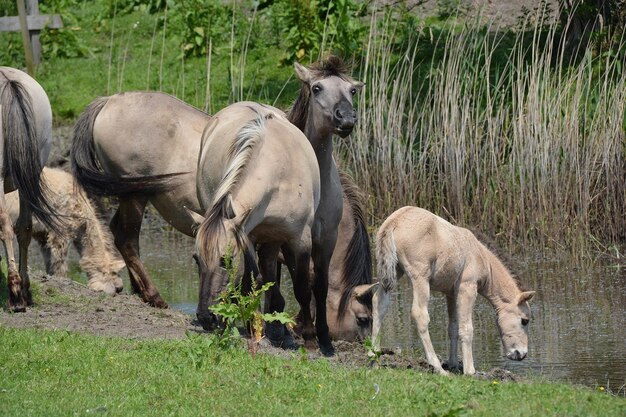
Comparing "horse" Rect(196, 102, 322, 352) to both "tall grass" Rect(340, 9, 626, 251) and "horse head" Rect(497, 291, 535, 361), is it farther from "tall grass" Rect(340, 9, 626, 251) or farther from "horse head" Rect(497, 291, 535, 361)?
"tall grass" Rect(340, 9, 626, 251)

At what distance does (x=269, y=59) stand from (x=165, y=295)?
8644mm

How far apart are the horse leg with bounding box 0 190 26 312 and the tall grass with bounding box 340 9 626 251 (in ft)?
16.5

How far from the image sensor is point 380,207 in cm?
1325

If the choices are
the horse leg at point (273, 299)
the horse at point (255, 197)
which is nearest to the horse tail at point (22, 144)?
the horse at point (255, 197)

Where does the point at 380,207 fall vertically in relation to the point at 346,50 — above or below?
below

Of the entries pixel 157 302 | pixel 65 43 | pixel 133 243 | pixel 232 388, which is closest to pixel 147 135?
pixel 133 243

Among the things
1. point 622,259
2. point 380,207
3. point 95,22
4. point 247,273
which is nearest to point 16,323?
point 247,273

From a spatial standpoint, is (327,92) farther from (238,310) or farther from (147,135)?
(238,310)

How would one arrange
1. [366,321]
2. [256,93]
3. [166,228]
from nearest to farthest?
[366,321] → [166,228] → [256,93]

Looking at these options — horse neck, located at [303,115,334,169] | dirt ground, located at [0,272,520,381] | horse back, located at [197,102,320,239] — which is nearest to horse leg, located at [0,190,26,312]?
dirt ground, located at [0,272,520,381]

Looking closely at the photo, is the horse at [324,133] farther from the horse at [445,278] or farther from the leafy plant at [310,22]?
the leafy plant at [310,22]

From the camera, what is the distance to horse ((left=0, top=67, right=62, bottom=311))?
345 inches

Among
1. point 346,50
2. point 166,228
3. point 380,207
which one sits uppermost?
point 346,50

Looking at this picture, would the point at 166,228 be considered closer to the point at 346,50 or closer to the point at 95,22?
the point at 346,50
